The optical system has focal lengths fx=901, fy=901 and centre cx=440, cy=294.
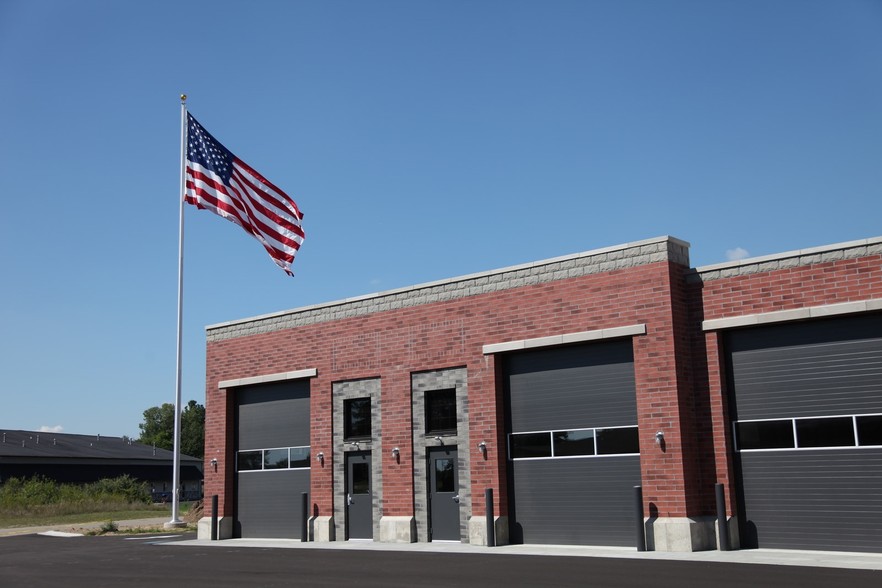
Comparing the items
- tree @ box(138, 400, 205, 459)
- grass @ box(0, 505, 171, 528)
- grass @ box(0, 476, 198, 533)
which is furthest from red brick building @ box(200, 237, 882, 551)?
tree @ box(138, 400, 205, 459)

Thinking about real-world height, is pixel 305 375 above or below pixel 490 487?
above

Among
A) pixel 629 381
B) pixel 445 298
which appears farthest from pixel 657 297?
pixel 445 298

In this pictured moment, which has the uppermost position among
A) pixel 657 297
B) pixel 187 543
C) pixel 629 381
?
pixel 657 297

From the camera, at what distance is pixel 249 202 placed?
27.8m

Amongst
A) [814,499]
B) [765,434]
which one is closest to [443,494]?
[765,434]

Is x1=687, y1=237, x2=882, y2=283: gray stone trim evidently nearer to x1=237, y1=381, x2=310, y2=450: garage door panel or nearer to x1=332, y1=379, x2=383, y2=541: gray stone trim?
x1=332, y1=379, x2=383, y2=541: gray stone trim

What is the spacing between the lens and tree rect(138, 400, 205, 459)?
11806 cm

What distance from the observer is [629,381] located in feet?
66.7

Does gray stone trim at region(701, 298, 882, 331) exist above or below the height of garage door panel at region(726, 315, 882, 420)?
above

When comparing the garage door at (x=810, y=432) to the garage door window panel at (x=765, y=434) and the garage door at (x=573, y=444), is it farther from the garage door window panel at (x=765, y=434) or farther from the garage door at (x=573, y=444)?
the garage door at (x=573, y=444)

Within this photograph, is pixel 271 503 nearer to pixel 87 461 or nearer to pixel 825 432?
pixel 825 432

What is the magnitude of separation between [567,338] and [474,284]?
330cm

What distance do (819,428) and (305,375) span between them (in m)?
14.3

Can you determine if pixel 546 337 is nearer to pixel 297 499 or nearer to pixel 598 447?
pixel 598 447
